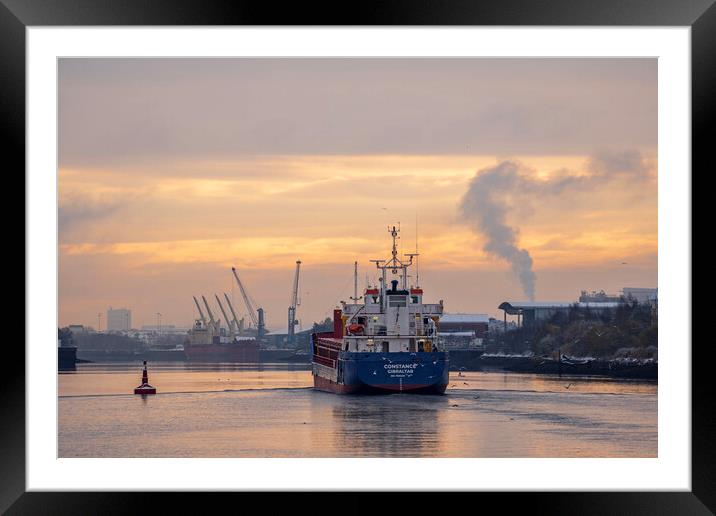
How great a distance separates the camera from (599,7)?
6020 mm

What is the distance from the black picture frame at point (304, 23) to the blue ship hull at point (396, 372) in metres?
21.4

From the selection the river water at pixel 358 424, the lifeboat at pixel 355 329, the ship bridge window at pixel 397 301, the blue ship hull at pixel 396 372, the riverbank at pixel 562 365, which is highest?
the ship bridge window at pixel 397 301

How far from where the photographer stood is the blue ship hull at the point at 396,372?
90.7 feet

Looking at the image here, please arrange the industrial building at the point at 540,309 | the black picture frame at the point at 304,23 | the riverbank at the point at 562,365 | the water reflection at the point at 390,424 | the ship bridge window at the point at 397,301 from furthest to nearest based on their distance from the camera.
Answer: the industrial building at the point at 540,309 → the riverbank at the point at 562,365 → the ship bridge window at the point at 397,301 → the water reflection at the point at 390,424 → the black picture frame at the point at 304,23

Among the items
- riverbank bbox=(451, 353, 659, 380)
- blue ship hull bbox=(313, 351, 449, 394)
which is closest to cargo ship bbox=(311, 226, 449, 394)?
blue ship hull bbox=(313, 351, 449, 394)

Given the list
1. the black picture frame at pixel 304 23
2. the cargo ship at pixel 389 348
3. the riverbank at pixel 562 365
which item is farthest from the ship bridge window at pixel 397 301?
the black picture frame at pixel 304 23

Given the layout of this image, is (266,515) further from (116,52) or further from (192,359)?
(192,359)

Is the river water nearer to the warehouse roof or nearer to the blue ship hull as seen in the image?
the blue ship hull

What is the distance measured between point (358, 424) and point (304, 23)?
52.2 ft

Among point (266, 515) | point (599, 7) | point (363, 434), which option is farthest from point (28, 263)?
point (363, 434)

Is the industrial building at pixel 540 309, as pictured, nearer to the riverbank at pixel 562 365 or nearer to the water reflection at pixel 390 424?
the riverbank at pixel 562 365

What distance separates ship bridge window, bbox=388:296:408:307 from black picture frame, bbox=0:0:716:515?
23.3 meters

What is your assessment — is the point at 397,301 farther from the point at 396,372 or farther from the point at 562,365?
the point at 562,365

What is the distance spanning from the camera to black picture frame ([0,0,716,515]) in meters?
5.98
